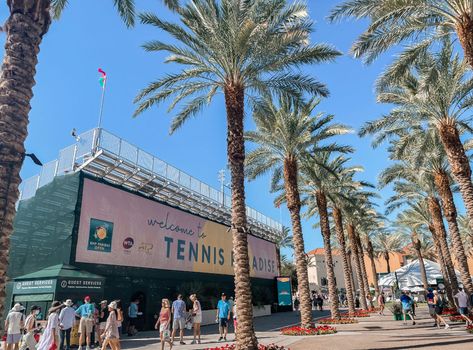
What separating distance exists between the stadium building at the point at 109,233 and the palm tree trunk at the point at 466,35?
15.9 m

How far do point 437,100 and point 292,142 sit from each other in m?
6.77

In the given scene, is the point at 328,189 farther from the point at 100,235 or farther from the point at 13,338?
the point at 13,338

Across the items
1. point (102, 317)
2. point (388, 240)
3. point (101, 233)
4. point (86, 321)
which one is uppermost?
point (388, 240)

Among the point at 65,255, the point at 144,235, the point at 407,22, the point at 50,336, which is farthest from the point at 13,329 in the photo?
the point at 407,22

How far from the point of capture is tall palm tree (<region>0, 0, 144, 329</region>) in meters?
5.90

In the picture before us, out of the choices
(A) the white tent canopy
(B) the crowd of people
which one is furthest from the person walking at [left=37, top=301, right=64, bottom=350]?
(A) the white tent canopy

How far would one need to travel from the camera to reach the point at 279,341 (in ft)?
45.4

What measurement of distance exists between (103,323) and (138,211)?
6.49 metres

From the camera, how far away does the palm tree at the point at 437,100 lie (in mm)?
14328

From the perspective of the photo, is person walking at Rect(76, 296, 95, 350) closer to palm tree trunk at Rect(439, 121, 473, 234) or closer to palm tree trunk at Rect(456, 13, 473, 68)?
palm tree trunk at Rect(439, 121, 473, 234)

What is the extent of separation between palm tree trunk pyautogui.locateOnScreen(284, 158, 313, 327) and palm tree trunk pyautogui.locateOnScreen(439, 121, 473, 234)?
6857 millimetres

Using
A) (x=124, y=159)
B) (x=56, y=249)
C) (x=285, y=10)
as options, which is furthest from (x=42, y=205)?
(x=285, y=10)

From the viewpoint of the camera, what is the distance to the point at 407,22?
12414mm

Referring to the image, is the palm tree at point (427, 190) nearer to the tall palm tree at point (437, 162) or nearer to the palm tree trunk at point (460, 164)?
the tall palm tree at point (437, 162)
